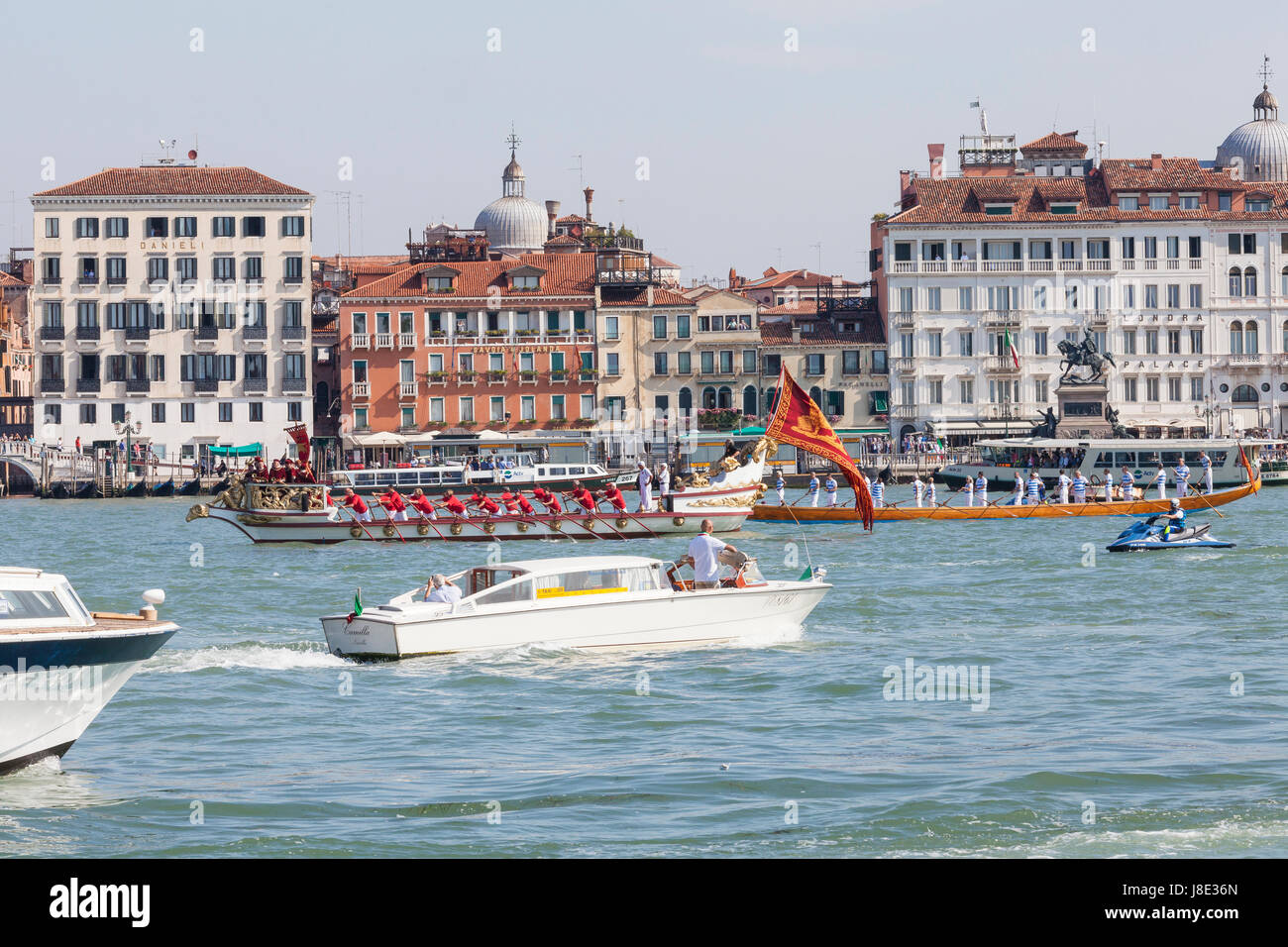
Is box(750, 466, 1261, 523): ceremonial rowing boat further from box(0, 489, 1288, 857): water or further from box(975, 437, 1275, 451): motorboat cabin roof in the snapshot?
box(0, 489, 1288, 857): water

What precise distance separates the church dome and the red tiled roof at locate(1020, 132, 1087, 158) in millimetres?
15483

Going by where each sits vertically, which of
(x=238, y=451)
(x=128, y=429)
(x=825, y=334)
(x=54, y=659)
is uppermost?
(x=825, y=334)

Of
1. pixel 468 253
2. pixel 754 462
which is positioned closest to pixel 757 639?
pixel 754 462

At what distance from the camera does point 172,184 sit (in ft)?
269

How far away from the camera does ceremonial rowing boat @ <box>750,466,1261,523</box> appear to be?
49.6 meters

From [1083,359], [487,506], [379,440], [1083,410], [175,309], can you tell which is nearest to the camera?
[487,506]

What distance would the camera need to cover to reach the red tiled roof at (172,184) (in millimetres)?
81375

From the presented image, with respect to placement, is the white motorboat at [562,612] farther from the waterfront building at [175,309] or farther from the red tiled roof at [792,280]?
the red tiled roof at [792,280]

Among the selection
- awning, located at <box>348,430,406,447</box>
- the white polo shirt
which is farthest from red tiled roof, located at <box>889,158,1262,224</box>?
the white polo shirt

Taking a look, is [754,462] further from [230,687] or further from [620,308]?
[620,308]

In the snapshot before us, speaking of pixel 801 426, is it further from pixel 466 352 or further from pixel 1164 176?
pixel 1164 176

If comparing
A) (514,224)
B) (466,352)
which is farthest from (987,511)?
(514,224)

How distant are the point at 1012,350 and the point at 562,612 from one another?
65.5 m

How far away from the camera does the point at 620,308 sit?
8475 centimetres
